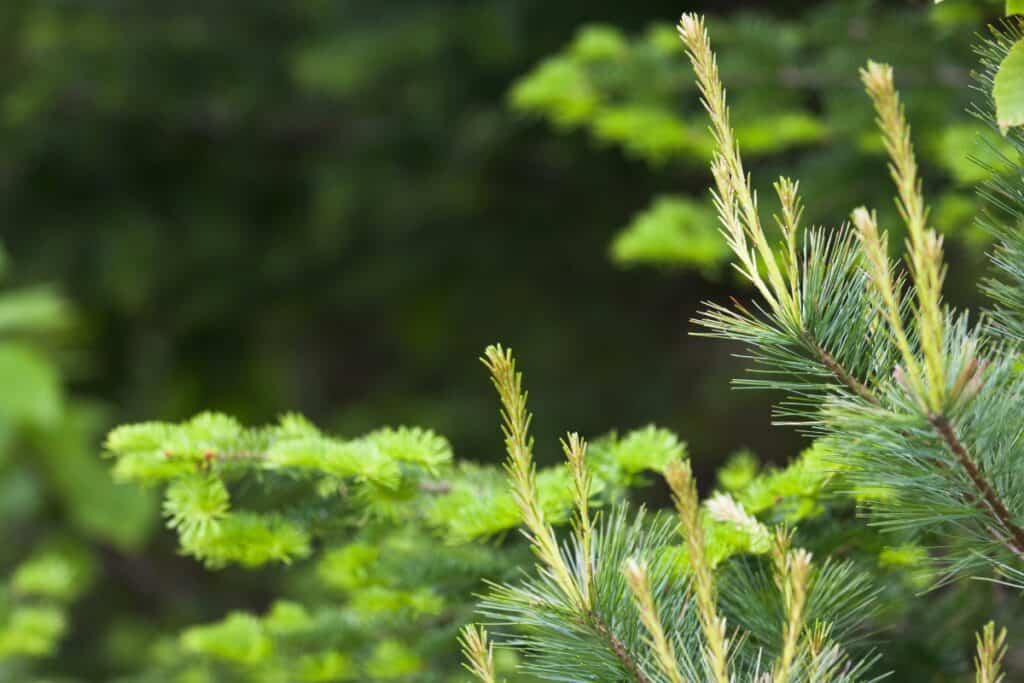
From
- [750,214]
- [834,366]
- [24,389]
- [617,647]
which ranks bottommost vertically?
[617,647]

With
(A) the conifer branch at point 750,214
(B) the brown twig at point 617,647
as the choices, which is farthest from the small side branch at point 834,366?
(B) the brown twig at point 617,647

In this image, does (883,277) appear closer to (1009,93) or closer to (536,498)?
(1009,93)

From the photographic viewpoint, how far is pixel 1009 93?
3.18 feet

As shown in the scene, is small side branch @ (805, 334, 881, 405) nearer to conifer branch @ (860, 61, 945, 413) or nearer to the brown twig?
conifer branch @ (860, 61, 945, 413)

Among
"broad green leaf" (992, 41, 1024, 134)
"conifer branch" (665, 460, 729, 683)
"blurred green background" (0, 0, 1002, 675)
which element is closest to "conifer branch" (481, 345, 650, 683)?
"conifer branch" (665, 460, 729, 683)

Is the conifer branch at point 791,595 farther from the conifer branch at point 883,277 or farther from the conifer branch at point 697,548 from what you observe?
the conifer branch at point 883,277

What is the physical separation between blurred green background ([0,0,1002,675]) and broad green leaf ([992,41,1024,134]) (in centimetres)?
169

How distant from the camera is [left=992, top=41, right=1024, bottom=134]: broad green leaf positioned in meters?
0.96

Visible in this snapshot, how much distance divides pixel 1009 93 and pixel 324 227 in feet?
10.6

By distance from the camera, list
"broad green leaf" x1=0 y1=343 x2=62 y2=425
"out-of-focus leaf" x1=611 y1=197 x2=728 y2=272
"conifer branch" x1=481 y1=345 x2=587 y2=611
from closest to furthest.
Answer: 1. "conifer branch" x1=481 y1=345 x2=587 y2=611
2. "out-of-focus leaf" x1=611 y1=197 x2=728 y2=272
3. "broad green leaf" x1=0 y1=343 x2=62 y2=425

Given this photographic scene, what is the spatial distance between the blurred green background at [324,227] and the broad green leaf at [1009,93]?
66.6 inches

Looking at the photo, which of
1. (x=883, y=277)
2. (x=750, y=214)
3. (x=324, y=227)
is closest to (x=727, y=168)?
(x=750, y=214)

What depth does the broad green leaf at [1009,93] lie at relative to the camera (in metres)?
0.96

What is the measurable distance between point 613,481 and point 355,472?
13.1 inches
